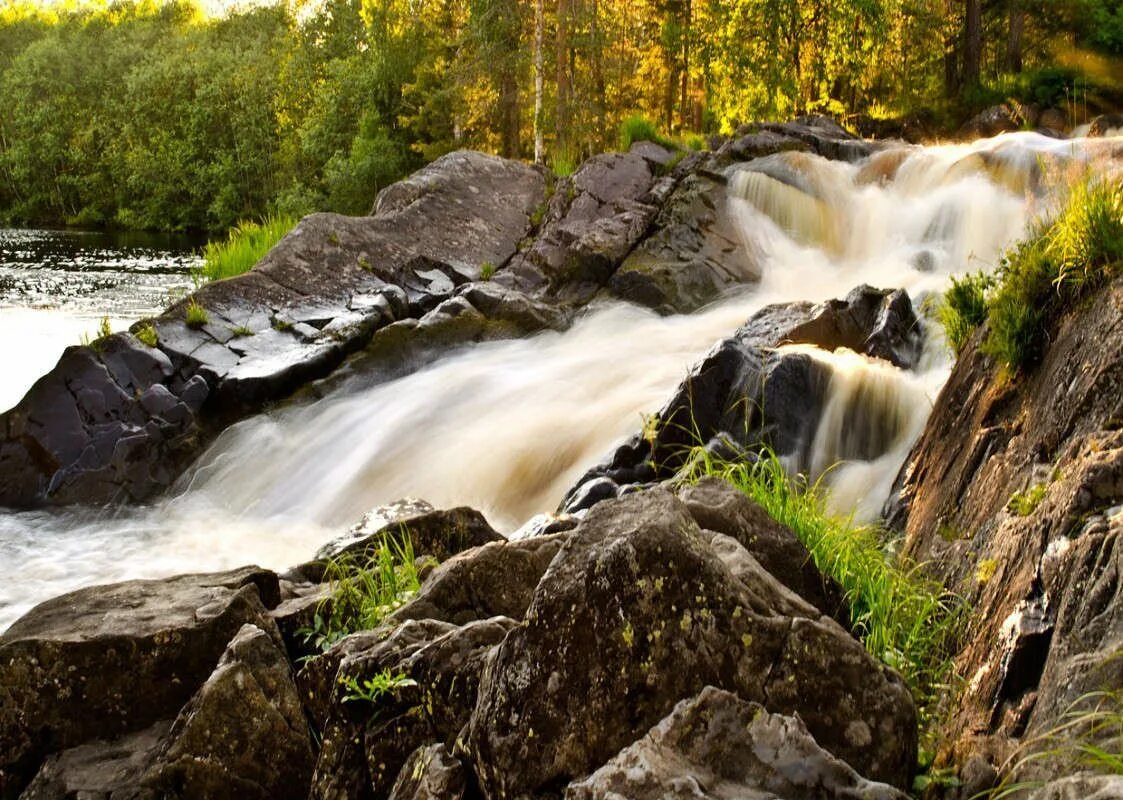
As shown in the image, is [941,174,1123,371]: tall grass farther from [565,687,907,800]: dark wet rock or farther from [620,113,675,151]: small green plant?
[620,113,675,151]: small green plant

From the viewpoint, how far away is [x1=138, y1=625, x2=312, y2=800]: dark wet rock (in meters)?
4.05

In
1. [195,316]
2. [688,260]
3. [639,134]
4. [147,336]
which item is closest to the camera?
[147,336]

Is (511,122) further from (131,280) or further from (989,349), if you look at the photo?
(989,349)

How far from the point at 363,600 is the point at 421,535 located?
1.07m

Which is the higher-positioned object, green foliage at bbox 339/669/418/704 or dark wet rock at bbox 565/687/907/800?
dark wet rock at bbox 565/687/907/800

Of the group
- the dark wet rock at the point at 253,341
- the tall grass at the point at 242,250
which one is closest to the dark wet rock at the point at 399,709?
the dark wet rock at the point at 253,341

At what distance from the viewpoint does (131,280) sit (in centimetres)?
2378

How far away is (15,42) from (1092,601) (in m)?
87.8

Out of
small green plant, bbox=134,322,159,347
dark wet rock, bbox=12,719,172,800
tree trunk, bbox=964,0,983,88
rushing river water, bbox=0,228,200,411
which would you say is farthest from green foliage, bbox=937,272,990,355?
tree trunk, bbox=964,0,983,88

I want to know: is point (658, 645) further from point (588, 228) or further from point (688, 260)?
point (588, 228)

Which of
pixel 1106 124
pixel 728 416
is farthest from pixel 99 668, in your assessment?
pixel 1106 124

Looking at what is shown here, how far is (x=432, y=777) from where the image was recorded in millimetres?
3064

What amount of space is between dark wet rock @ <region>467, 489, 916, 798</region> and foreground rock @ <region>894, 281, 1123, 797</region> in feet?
1.30

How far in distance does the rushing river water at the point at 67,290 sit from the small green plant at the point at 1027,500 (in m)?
12.3
